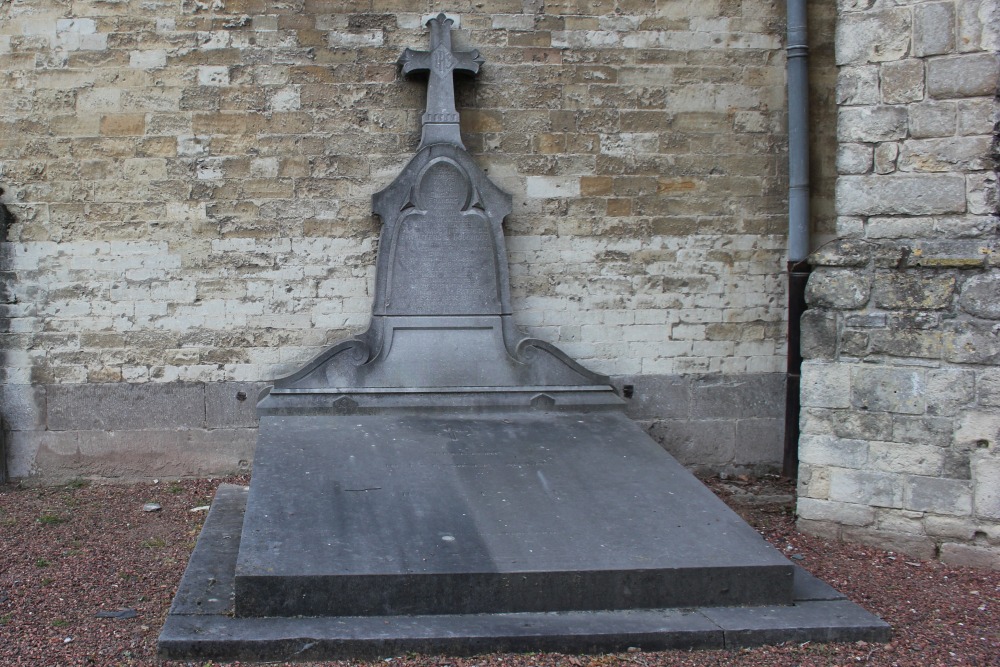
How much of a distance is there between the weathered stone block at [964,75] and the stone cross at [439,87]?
267 centimetres

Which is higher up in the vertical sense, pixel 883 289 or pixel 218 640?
pixel 883 289

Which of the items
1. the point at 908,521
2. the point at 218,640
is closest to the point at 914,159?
the point at 908,521

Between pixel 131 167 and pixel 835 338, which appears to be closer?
pixel 835 338

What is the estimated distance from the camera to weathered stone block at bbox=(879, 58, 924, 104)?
488 centimetres

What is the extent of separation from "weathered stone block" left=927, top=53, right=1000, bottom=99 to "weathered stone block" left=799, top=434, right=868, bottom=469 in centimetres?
179

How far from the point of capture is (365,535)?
13.2ft

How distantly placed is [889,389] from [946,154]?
1.19 metres

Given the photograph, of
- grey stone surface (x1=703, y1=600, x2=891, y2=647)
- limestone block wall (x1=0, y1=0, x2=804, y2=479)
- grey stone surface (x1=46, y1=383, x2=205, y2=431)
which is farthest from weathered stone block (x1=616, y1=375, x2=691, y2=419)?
grey stone surface (x1=46, y1=383, x2=205, y2=431)

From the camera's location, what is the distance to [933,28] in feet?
15.9

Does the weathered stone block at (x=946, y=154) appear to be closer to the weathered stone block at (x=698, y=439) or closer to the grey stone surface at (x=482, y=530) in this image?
the grey stone surface at (x=482, y=530)

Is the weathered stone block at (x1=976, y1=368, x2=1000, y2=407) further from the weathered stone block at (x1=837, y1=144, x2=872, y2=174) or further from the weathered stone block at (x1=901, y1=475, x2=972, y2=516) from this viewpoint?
the weathered stone block at (x1=837, y1=144, x2=872, y2=174)

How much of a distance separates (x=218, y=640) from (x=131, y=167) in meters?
3.61

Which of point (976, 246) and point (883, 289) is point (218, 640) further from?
point (976, 246)

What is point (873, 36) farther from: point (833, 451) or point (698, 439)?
point (698, 439)
